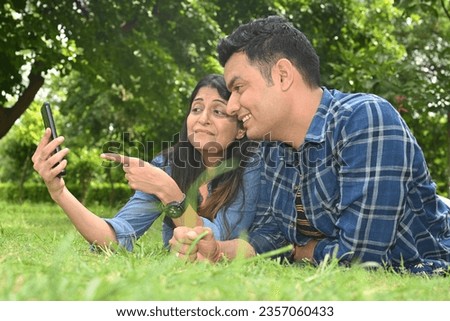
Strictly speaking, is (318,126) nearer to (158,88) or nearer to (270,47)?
(270,47)

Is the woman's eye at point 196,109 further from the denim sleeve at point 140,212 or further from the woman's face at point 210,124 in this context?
the denim sleeve at point 140,212

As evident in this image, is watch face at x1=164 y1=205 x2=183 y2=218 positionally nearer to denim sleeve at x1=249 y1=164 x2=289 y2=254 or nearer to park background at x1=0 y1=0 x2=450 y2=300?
park background at x1=0 y1=0 x2=450 y2=300

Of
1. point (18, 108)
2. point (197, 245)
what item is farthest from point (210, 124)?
point (18, 108)

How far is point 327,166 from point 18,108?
43.3ft

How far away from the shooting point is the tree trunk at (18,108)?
15.7 meters

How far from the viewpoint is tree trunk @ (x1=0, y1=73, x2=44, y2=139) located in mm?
15672

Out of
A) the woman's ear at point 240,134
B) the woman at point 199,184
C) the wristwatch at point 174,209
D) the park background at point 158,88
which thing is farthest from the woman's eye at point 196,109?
the park background at point 158,88

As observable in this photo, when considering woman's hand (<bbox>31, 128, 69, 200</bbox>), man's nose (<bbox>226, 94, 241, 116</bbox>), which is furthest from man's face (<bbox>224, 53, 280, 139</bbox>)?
woman's hand (<bbox>31, 128, 69, 200</bbox>)

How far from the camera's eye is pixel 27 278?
2.44m

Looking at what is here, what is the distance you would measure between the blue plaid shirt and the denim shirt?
0.53 feet

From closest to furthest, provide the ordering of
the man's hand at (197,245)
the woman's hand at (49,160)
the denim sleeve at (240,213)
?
the man's hand at (197,245)
the woman's hand at (49,160)
the denim sleeve at (240,213)

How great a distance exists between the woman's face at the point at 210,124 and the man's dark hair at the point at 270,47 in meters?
0.59

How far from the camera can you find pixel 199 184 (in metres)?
4.99

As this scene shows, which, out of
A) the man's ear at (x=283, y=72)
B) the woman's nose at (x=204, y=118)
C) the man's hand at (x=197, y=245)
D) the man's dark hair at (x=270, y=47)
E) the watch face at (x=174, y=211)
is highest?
the man's dark hair at (x=270, y=47)
